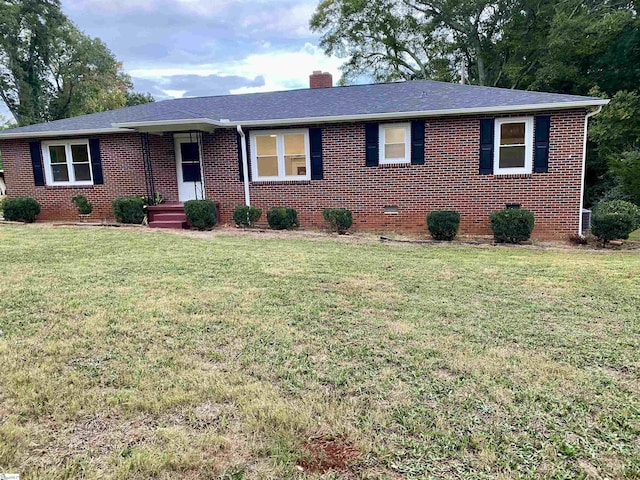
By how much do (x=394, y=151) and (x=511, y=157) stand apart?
2787 mm

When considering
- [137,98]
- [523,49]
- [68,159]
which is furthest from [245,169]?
[137,98]

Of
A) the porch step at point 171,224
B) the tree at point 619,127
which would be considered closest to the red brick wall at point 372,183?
the porch step at point 171,224

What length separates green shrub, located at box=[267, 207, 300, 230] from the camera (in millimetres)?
10797

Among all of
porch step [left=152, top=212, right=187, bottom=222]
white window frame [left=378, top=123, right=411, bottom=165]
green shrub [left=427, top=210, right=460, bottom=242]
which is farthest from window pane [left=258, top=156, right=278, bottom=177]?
green shrub [left=427, top=210, right=460, bottom=242]

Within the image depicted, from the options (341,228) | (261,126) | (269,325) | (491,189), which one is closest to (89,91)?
(261,126)

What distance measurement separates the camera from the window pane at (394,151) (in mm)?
11031

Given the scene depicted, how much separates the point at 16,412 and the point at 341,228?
8416 mm

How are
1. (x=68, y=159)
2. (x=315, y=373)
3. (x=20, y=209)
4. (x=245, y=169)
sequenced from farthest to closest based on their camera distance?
1. (x=68, y=159)
2. (x=20, y=209)
3. (x=245, y=169)
4. (x=315, y=373)

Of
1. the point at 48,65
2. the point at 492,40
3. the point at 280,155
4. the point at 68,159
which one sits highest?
the point at 48,65

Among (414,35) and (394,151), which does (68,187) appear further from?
(414,35)

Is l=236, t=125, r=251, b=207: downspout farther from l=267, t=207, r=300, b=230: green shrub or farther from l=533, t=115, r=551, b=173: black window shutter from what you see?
l=533, t=115, r=551, b=173: black window shutter

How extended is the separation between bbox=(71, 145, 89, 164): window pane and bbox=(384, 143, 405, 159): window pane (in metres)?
8.64

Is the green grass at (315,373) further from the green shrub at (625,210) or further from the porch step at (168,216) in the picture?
the porch step at (168,216)

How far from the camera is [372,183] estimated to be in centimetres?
1117
